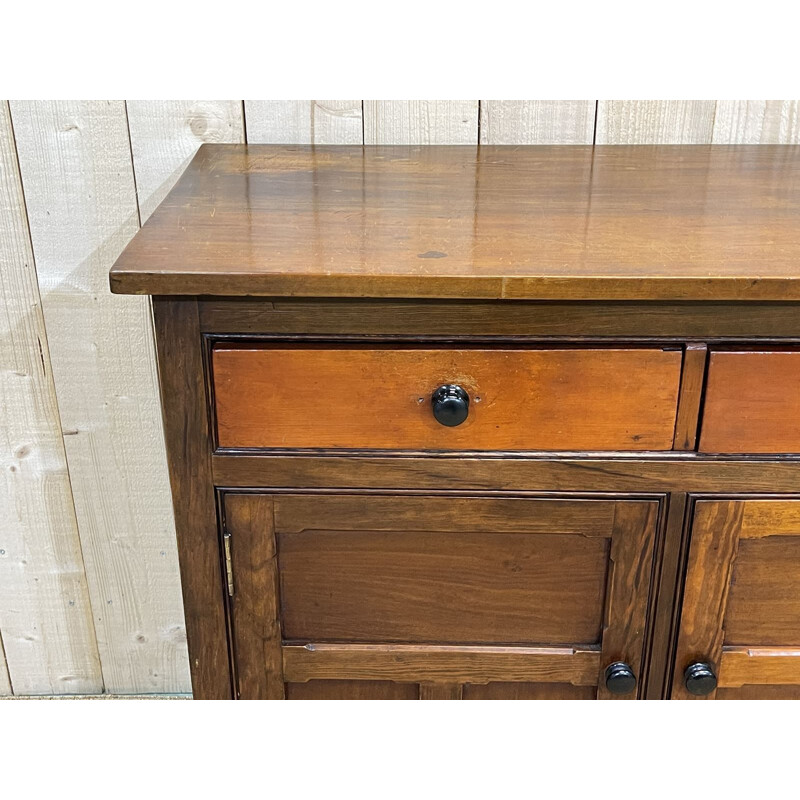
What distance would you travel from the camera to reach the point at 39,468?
138 cm

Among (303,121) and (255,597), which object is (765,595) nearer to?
(255,597)

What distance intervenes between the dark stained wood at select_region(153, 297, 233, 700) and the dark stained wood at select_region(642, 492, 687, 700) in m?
0.45

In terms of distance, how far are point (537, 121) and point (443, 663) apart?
696 mm

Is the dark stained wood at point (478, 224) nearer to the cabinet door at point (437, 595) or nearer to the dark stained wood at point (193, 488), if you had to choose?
the dark stained wood at point (193, 488)

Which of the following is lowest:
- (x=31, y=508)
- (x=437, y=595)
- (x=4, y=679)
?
(x=4, y=679)

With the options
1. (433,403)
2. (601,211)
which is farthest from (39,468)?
(601,211)

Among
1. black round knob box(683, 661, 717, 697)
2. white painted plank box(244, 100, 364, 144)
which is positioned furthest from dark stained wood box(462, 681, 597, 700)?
white painted plank box(244, 100, 364, 144)

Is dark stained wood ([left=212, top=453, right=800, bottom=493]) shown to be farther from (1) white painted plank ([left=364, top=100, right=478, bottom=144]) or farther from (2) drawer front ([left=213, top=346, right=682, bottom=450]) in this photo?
(1) white painted plank ([left=364, top=100, right=478, bottom=144])

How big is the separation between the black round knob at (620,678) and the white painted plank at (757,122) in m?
0.69

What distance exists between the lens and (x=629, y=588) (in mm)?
956

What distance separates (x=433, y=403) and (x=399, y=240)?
6.1 inches

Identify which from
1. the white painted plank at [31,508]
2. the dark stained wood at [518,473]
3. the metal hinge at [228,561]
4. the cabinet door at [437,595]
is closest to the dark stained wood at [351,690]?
the cabinet door at [437,595]

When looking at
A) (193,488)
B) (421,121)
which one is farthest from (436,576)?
(421,121)

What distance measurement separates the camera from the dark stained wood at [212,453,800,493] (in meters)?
0.90
